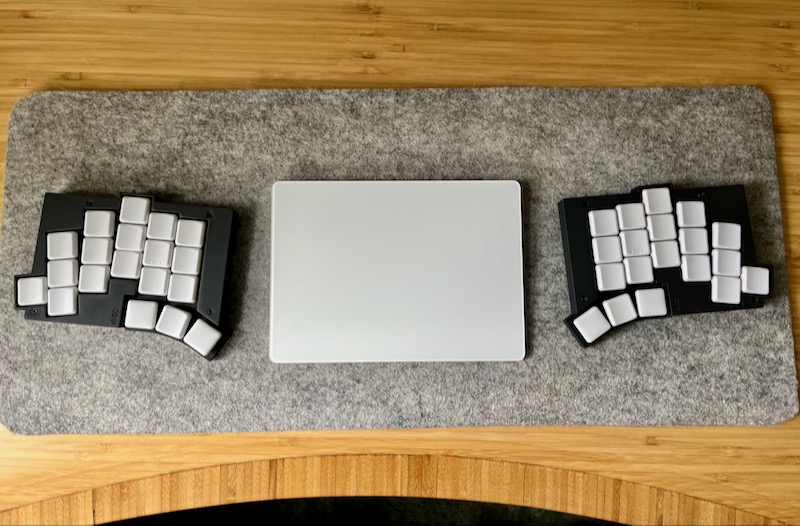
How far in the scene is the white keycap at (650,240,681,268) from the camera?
0.84 meters

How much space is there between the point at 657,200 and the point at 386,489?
58 centimetres

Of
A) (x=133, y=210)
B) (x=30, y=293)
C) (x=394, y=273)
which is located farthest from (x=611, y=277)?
(x=30, y=293)

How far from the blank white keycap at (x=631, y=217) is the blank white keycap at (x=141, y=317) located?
0.68 m

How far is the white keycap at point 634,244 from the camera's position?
836mm

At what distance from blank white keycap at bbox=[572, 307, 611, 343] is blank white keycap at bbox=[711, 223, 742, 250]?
198 mm

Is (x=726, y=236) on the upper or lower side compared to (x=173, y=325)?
upper

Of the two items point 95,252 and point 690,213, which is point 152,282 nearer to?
point 95,252

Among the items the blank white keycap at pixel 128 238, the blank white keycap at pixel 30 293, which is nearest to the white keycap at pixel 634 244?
the blank white keycap at pixel 128 238

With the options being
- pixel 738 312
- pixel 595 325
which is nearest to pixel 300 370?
pixel 595 325

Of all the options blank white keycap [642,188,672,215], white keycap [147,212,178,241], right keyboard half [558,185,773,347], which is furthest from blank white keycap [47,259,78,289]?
blank white keycap [642,188,672,215]

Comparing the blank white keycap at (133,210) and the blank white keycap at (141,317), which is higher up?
the blank white keycap at (133,210)

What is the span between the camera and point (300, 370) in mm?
860

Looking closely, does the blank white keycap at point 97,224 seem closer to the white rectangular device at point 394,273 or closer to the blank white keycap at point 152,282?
the blank white keycap at point 152,282

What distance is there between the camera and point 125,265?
2.71 feet
